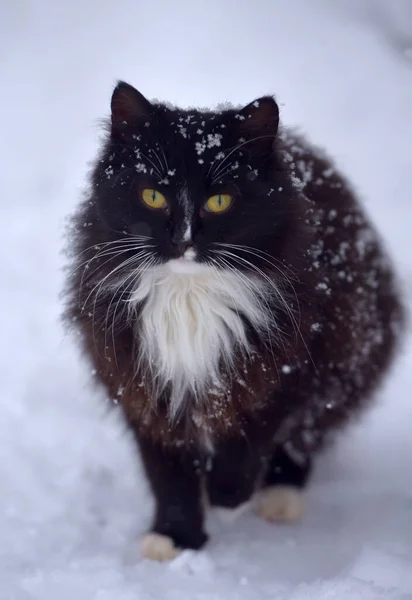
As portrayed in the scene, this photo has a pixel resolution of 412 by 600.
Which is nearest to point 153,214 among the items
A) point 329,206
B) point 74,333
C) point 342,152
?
point 74,333

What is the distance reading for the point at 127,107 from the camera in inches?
74.0

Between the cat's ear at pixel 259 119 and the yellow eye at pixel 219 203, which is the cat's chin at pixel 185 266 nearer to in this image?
the yellow eye at pixel 219 203

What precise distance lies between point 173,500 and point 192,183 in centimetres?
101

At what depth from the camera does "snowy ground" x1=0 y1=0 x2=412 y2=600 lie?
204 centimetres

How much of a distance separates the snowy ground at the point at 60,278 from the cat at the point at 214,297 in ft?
0.69

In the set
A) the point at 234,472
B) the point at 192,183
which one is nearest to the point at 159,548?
the point at 234,472

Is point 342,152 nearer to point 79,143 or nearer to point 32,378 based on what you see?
point 79,143

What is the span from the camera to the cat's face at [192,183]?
1768 mm

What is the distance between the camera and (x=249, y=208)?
184 cm

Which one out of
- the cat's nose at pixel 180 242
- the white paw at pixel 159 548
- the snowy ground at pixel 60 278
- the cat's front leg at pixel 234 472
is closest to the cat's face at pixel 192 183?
the cat's nose at pixel 180 242

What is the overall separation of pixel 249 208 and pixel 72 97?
3.14 metres

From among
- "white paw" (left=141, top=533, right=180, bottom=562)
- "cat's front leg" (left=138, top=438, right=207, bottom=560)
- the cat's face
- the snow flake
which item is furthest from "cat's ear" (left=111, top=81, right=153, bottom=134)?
"white paw" (left=141, top=533, right=180, bottom=562)

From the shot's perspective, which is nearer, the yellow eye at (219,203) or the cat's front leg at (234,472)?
the yellow eye at (219,203)

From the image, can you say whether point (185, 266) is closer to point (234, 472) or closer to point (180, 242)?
point (180, 242)
